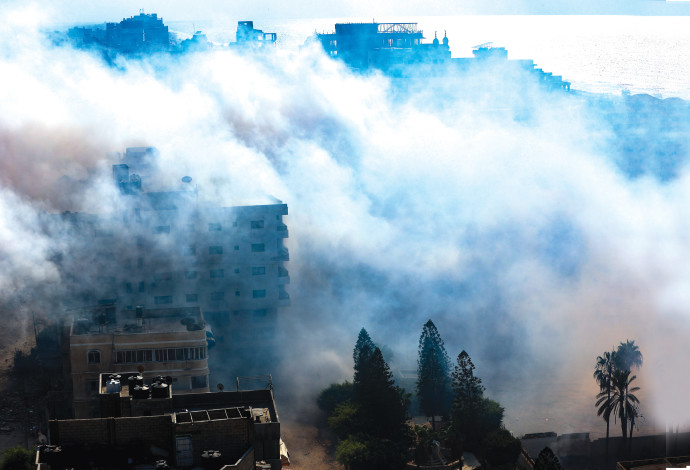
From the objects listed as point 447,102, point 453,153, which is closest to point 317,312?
point 453,153

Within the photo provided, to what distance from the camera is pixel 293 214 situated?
5394 cm

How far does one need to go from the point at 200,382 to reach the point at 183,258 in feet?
30.9

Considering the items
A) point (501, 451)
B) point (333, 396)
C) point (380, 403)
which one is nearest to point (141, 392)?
point (380, 403)

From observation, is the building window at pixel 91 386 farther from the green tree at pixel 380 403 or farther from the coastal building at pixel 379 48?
the coastal building at pixel 379 48

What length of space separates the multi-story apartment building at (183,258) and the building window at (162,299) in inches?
1.6

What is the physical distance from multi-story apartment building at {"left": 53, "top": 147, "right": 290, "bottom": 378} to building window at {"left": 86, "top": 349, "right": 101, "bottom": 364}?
24.8 ft

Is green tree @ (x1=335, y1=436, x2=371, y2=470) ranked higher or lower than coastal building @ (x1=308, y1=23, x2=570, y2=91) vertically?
lower

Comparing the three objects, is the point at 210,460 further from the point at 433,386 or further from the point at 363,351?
the point at 433,386

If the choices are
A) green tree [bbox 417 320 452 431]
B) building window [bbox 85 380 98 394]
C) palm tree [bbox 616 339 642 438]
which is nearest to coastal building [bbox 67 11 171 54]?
green tree [bbox 417 320 452 431]

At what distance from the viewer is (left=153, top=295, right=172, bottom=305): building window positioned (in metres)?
38.1

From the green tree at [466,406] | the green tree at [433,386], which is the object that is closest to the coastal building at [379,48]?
the green tree at [433,386]

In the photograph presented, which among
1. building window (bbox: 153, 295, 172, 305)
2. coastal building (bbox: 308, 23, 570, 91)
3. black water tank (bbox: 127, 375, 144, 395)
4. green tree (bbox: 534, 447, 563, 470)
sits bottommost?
green tree (bbox: 534, 447, 563, 470)

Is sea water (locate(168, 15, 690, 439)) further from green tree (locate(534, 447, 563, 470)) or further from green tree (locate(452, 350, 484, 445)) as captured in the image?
green tree (locate(534, 447, 563, 470))

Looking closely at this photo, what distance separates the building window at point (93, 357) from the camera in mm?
29753
